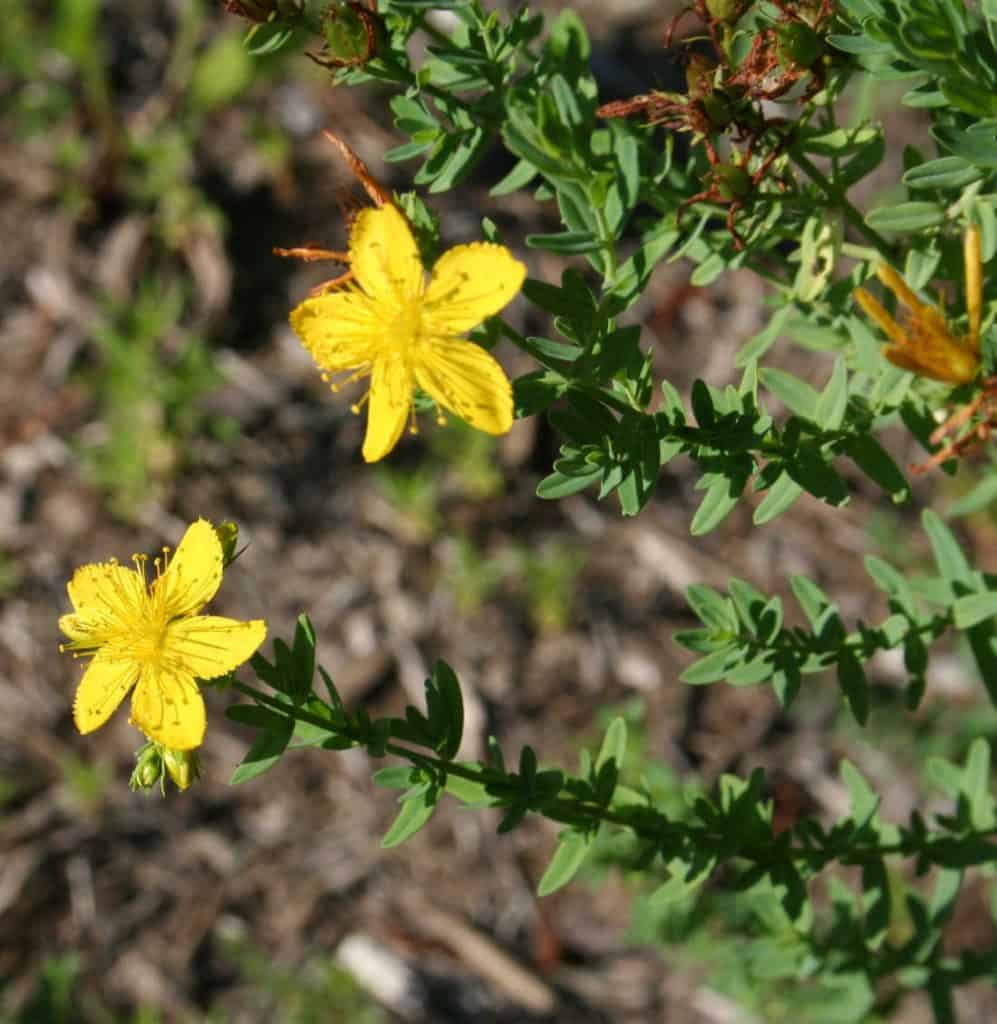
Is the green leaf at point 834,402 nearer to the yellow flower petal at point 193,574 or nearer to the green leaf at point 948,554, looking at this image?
the green leaf at point 948,554

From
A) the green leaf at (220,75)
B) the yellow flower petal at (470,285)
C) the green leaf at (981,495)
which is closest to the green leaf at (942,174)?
the yellow flower petal at (470,285)

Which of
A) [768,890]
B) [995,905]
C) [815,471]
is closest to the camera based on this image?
[815,471]

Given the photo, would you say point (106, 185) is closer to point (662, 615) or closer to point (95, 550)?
point (95, 550)

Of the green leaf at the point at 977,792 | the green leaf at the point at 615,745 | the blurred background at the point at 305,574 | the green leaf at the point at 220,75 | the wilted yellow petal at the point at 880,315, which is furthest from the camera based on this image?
the green leaf at the point at 220,75

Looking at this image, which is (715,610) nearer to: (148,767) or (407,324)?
(407,324)

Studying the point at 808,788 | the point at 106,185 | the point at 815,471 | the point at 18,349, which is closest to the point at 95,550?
the point at 18,349

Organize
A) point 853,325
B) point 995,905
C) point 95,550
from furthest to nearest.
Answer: point 95,550 → point 995,905 → point 853,325
